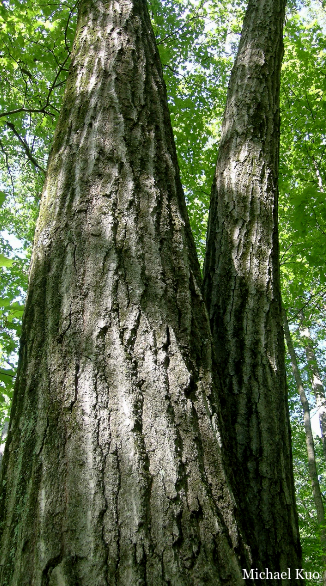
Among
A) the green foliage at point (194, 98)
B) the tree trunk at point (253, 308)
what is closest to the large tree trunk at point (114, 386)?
the tree trunk at point (253, 308)

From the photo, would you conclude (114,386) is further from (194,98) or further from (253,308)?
(194,98)

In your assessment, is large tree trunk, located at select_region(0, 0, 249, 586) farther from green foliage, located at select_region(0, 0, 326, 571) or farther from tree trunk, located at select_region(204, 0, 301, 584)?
green foliage, located at select_region(0, 0, 326, 571)

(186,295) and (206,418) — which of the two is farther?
(186,295)

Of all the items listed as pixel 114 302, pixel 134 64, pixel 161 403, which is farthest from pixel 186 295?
pixel 134 64

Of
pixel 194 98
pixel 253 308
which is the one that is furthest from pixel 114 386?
pixel 194 98

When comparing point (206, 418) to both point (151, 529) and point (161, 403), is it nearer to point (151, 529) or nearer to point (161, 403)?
point (161, 403)

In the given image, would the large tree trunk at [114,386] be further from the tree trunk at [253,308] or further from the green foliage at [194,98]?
the green foliage at [194,98]

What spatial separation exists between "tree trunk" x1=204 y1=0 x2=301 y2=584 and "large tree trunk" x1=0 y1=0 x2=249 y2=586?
207 millimetres

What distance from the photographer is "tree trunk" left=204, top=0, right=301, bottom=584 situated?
1442 millimetres

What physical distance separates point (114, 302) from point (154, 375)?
23cm

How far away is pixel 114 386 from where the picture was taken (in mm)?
993

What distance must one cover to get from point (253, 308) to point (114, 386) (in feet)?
3.26

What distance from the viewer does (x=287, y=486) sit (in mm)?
1532

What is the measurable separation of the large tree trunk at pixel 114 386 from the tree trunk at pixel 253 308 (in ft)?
0.68
